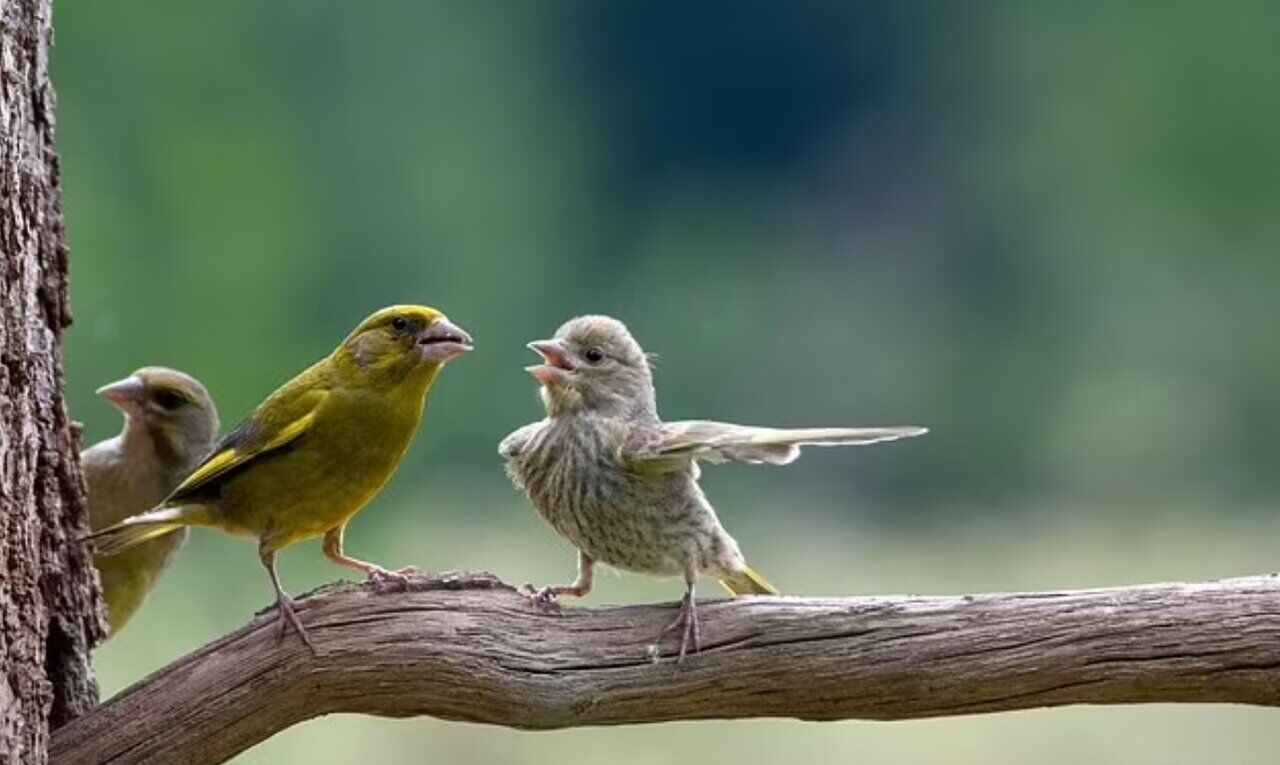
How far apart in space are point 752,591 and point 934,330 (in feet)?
20.2

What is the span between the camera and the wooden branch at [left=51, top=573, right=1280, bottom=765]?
3809 mm

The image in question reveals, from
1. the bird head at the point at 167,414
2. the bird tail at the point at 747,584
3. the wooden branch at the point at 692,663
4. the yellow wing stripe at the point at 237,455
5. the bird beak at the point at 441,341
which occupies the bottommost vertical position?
the wooden branch at the point at 692,663

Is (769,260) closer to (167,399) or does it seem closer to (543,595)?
(167,399)

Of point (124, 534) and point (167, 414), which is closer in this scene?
point (124, 534)

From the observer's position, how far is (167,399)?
4.84 meters

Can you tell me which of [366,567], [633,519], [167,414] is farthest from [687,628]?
[167,414]

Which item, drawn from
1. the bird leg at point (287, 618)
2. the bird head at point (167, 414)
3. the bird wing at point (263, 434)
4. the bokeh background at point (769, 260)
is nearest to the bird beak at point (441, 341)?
the bird wing at point (263, 434)

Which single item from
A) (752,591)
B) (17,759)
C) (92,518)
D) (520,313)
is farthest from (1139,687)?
(520,313)

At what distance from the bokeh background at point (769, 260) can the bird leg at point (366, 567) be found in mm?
1342

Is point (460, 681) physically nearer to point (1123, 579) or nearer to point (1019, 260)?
point (1123, 579)

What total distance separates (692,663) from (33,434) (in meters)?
1.11

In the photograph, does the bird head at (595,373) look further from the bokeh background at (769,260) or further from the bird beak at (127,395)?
the bokeh background at (769,260)

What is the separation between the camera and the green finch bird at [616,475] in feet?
14.0

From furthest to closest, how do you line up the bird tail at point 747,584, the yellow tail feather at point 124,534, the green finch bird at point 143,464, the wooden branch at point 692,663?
1. the green finch bird at point 143,464
2. the bird tail at point 747,584
3. the yellow tail feather at point 124,534
4. the wooden branch at point 692,663
